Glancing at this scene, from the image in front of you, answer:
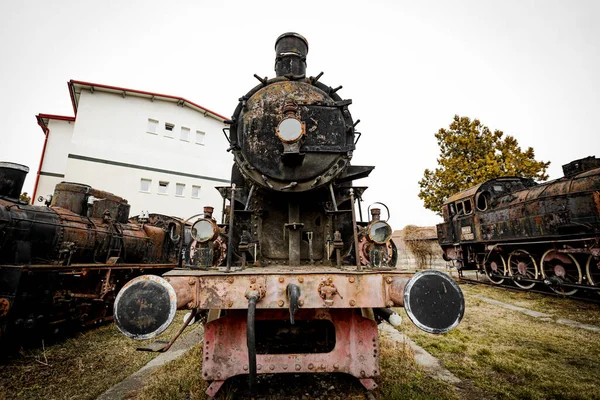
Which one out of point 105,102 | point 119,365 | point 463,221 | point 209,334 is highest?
point 105,102

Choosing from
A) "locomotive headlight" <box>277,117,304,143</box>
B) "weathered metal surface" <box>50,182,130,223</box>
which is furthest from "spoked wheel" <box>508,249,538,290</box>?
"weathered metal surface" <box>50,182,130,223</box>

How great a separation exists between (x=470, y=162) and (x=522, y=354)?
14.3 meters

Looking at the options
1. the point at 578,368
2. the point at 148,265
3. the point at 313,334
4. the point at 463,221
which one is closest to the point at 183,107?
the point at 148,265

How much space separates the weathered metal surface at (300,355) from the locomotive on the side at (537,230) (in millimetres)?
6350

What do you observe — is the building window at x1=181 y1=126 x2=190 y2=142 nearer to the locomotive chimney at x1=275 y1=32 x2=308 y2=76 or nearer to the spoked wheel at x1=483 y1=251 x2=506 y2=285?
the locomotive chimney at x1=275 y1=32 x2=308 y2=76

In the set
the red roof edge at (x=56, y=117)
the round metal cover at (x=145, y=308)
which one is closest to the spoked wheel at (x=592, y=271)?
the round metal cover at (x=145, y=308)

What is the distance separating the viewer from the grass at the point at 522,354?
2488 millimetres

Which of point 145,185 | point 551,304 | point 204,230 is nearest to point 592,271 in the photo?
point 551,304

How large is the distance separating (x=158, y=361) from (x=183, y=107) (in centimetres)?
1666

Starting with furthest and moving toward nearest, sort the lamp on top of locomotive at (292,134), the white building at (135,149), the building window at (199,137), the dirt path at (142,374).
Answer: the building window at (199,137)
the white building at (135,149)
the lamp on top of locomotive at (292,134)
the dirt path at (142,374)

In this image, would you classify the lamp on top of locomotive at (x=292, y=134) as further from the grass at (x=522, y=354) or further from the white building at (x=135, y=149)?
the white building at (x=135, y=149)

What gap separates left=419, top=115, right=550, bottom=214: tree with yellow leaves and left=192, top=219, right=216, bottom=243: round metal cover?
15.7 metres

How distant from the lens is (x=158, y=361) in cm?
327

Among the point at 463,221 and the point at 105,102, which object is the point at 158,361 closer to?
the point at 463,221
